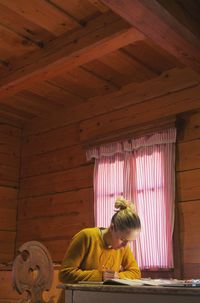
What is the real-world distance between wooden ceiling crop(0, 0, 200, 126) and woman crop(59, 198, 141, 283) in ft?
3.53

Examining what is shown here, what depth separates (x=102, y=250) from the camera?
2.50 m

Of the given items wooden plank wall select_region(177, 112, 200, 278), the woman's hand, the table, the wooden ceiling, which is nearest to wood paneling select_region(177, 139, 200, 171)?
wooden plank wall select_region(177, 112, 200, 278)

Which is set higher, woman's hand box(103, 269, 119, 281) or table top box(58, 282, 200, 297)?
table top box(58, 282, 200, 297)

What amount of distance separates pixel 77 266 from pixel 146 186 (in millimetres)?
1090

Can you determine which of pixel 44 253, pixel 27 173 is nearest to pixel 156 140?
pixel 44 253

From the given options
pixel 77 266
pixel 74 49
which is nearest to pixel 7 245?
pixel 77 266

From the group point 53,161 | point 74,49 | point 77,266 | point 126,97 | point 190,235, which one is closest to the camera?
point 77,266

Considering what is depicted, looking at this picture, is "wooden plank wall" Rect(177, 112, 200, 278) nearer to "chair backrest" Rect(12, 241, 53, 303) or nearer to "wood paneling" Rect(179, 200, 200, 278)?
"wood paneling" Rect(179, 200, 200, 278)

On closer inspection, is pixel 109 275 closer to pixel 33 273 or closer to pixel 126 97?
pixel 33 273

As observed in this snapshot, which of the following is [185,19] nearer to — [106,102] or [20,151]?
[106,102]

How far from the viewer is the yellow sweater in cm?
231

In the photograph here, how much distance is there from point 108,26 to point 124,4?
554mm

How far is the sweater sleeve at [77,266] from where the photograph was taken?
7.50 feet

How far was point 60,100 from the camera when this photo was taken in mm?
4051
